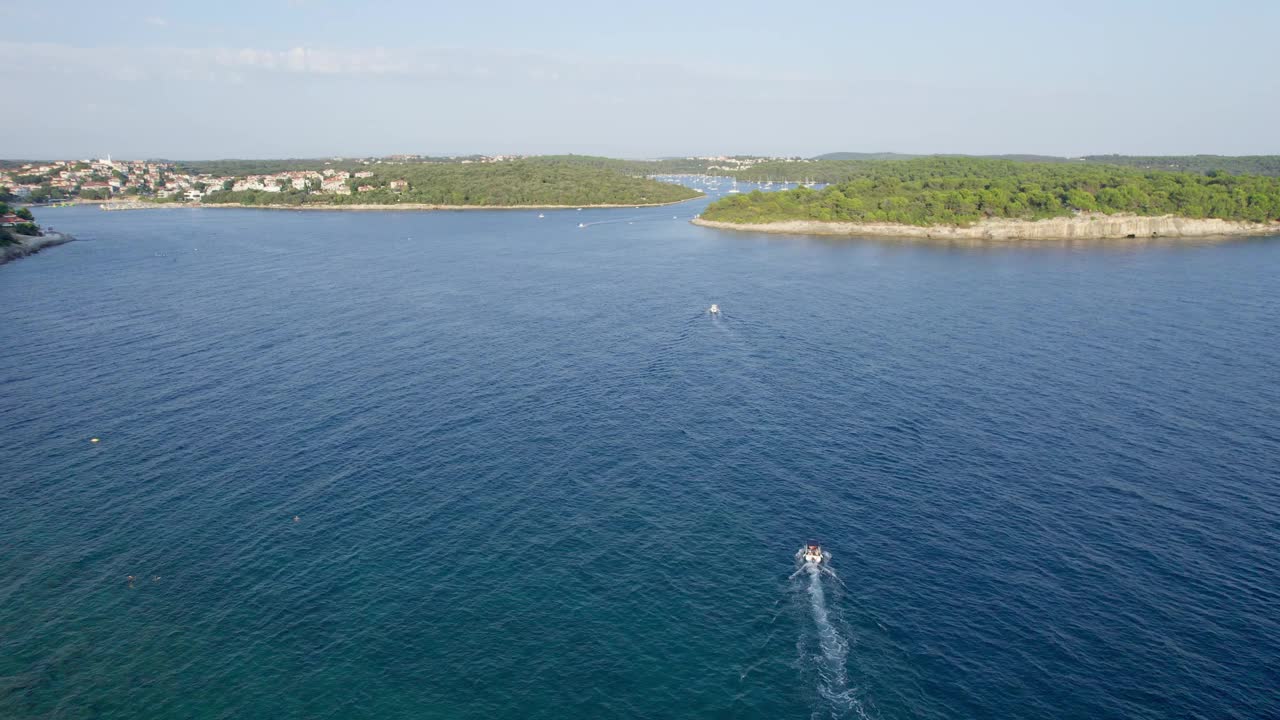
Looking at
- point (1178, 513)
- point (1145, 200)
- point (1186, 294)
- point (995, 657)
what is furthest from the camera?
point (1145, 200)

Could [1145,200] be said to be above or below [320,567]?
above

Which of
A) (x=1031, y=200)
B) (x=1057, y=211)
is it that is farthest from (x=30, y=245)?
(x=1057, y=211)

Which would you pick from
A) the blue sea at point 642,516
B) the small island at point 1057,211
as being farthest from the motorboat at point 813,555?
the small island at point 1057,211

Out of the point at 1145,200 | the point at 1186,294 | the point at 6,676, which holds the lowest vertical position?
the point at 6,676

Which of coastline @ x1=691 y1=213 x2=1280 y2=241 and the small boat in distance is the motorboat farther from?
coastline @ x1=691 y1=213 x2=1280 y2=241

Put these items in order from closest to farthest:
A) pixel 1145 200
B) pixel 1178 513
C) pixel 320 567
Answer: pixel 320 567 → pixel 1178 513 → pixel 1145 200

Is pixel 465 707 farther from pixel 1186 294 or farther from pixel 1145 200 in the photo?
pixel 1145 200

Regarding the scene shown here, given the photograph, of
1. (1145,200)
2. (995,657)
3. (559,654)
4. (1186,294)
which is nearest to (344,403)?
(559,654)
